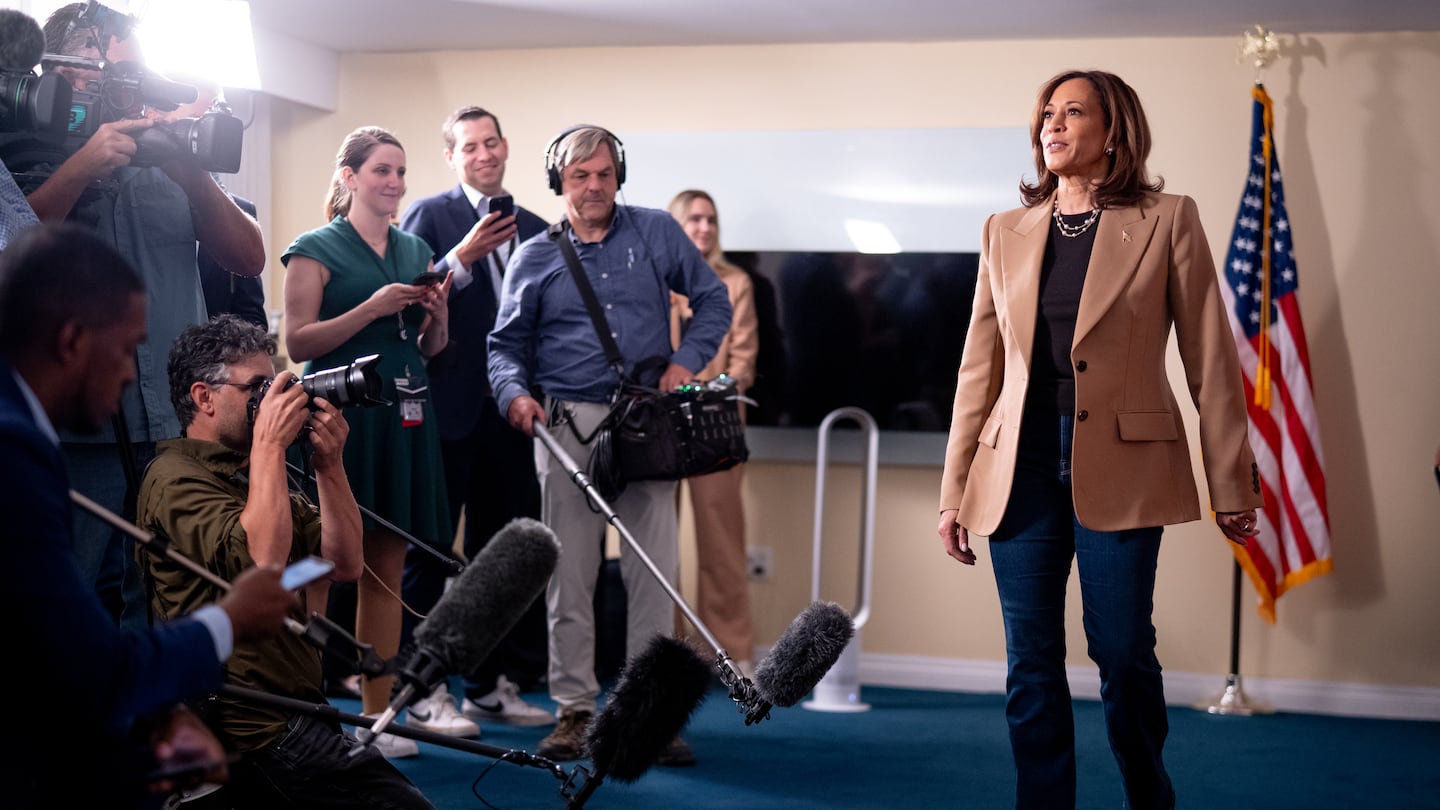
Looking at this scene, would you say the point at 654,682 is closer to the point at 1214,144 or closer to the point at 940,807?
the point at 940,807

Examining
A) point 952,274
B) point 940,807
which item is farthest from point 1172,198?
point 952,274

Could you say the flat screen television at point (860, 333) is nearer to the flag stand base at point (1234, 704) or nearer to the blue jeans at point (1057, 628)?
the flag stand base at point (1234, 704)

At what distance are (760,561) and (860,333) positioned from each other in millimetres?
960

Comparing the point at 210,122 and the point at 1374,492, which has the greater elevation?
the point at 210,122

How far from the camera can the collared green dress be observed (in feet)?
11.2

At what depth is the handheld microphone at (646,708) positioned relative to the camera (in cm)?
227

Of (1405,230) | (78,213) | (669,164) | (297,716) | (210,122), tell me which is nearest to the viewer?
(297,716)

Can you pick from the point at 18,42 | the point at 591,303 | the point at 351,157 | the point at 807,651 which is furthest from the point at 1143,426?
the point at 351,157

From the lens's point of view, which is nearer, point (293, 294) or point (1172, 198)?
point (1172, 198)

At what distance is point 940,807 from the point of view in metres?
3.37

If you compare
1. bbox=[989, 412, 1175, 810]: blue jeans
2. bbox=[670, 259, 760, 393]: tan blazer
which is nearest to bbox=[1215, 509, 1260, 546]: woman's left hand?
bbox=[989, 412, 1175, 810]: blue jeans

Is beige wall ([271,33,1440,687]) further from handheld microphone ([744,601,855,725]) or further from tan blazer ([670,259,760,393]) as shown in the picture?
handheld microphone ([744,601,855,725])

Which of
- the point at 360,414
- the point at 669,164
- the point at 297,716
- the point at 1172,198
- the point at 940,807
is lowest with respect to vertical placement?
the point at 940,807

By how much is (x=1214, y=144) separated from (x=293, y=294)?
3195 millimetres
